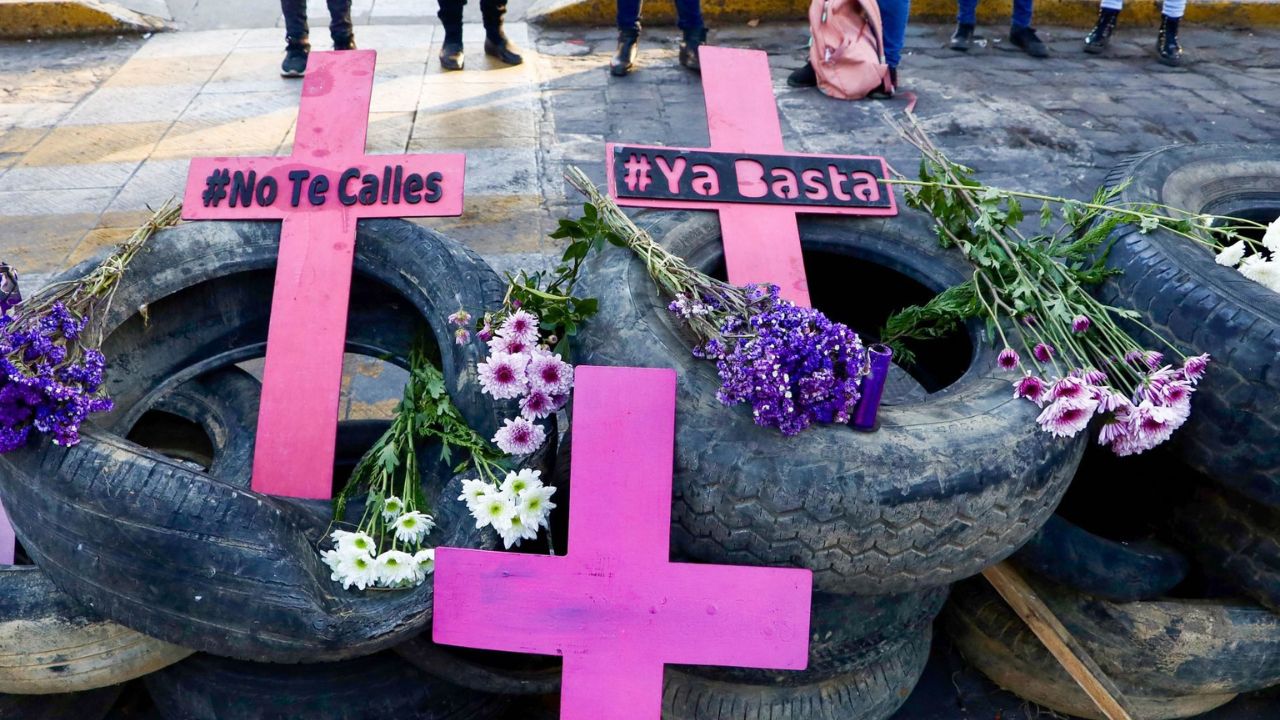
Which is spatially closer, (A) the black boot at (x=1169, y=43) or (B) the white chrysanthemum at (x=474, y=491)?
(B) the white chrysanthemum at (x=474, y=491)

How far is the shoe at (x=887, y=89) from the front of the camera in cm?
614

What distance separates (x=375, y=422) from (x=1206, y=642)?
2178 mm

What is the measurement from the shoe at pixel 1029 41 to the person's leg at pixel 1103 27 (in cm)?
34

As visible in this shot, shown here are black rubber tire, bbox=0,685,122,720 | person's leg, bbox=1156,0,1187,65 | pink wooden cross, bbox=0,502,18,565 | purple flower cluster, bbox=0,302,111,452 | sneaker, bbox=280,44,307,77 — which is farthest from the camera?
person's leg, bbox=1156,0,1187,65

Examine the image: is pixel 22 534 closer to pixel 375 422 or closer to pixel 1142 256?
pixel 375 422

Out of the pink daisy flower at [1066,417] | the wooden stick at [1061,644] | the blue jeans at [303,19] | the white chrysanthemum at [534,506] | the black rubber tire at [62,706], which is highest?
the blue jeans at [303,19]

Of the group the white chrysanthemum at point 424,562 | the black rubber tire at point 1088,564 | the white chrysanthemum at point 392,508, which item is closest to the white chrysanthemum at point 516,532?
the white chrysanthemum at point 424,562

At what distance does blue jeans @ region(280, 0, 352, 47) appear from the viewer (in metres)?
6.16

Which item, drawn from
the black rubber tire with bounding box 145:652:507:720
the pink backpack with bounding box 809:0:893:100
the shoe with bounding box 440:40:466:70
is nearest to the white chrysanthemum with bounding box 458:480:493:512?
the black rubber tire with bounding box 145:652:507:720

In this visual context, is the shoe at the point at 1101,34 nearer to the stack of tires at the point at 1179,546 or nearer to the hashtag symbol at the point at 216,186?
the stack of tires at the point at 1179,546

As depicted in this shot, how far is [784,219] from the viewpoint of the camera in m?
2.51

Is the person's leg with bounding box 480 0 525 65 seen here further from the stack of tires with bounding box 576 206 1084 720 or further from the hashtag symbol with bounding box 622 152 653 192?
the stack of tires with bounding box 576 206 1084 720

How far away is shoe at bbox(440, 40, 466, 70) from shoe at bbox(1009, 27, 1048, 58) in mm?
4123

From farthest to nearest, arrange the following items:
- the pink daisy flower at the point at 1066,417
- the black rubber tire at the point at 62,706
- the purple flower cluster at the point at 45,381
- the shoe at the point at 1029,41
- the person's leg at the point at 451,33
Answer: the shoe at the point at 1029,41 < the person's leg at the point at 451,33 < the black rubber tire at the point at 62,706 < the pink daisy flower at the point at 1066,417 < the purple flower cluster at the point at 45,381
